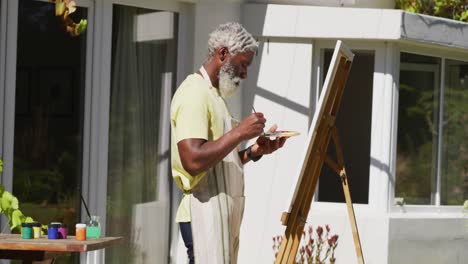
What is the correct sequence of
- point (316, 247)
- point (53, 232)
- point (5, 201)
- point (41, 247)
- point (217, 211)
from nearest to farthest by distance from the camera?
1. point (217, 211)
2. point (41, 247)
3. point (53, 232)
4. point (5, 201)
5. point (316, 247)

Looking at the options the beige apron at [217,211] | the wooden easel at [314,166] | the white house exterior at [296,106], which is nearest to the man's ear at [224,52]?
the beige apron at [217,211]

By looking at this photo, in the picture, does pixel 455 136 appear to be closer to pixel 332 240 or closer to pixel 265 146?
pixel 332 240

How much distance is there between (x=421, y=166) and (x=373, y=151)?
2.67 ft

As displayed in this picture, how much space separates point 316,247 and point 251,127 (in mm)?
5147

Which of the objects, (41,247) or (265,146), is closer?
(41,247)

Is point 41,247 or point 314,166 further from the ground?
point 314,166

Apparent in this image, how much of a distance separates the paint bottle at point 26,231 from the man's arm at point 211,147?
111 centimetres

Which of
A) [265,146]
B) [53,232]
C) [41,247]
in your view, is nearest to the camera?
[41,247]

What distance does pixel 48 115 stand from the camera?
7840mm

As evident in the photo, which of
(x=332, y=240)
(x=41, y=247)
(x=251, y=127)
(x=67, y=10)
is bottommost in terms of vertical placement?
(x=332, y=240)

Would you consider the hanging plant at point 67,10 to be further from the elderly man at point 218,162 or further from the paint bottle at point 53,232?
the paint bottle at point 53,232

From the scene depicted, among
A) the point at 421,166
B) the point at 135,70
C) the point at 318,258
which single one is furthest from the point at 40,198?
the point at 421,166

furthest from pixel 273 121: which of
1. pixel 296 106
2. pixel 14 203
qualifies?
pixel 14 203

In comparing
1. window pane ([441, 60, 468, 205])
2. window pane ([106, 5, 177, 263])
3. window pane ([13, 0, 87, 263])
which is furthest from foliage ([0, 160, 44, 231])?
window pane ([441, 60, 468, 205])
